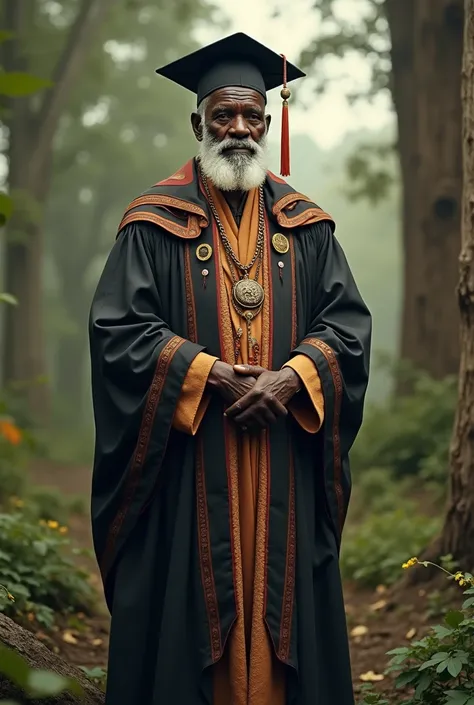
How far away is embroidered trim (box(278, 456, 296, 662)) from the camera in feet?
12.0

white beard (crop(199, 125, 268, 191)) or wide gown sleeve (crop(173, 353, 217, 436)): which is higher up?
white beard (crop(199, 125, 268, 191))

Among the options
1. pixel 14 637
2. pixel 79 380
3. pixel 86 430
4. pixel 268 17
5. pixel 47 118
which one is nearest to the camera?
pixel 14 637

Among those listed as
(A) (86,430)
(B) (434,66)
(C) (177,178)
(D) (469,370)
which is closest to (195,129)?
(C) (177,178)

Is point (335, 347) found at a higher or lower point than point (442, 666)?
higher

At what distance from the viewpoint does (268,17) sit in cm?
1470

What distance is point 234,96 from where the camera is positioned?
3959mm

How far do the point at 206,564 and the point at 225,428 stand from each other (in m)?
0.51

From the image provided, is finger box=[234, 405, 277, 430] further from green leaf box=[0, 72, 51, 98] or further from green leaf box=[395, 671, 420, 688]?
green leaf box=[0, 72, 51, 98]

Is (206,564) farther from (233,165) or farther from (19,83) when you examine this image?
(19,83)

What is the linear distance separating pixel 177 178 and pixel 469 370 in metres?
2.12

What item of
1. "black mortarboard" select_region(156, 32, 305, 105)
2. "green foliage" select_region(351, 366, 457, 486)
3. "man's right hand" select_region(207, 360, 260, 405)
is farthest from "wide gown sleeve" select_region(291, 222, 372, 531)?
"green foliage" select_region(351, 366, 457, 486)

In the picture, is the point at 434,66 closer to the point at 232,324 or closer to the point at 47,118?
the point at 47,118

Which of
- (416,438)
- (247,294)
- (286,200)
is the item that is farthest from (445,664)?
(416,438)

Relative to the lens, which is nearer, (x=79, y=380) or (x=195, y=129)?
(x=195, y=129)
